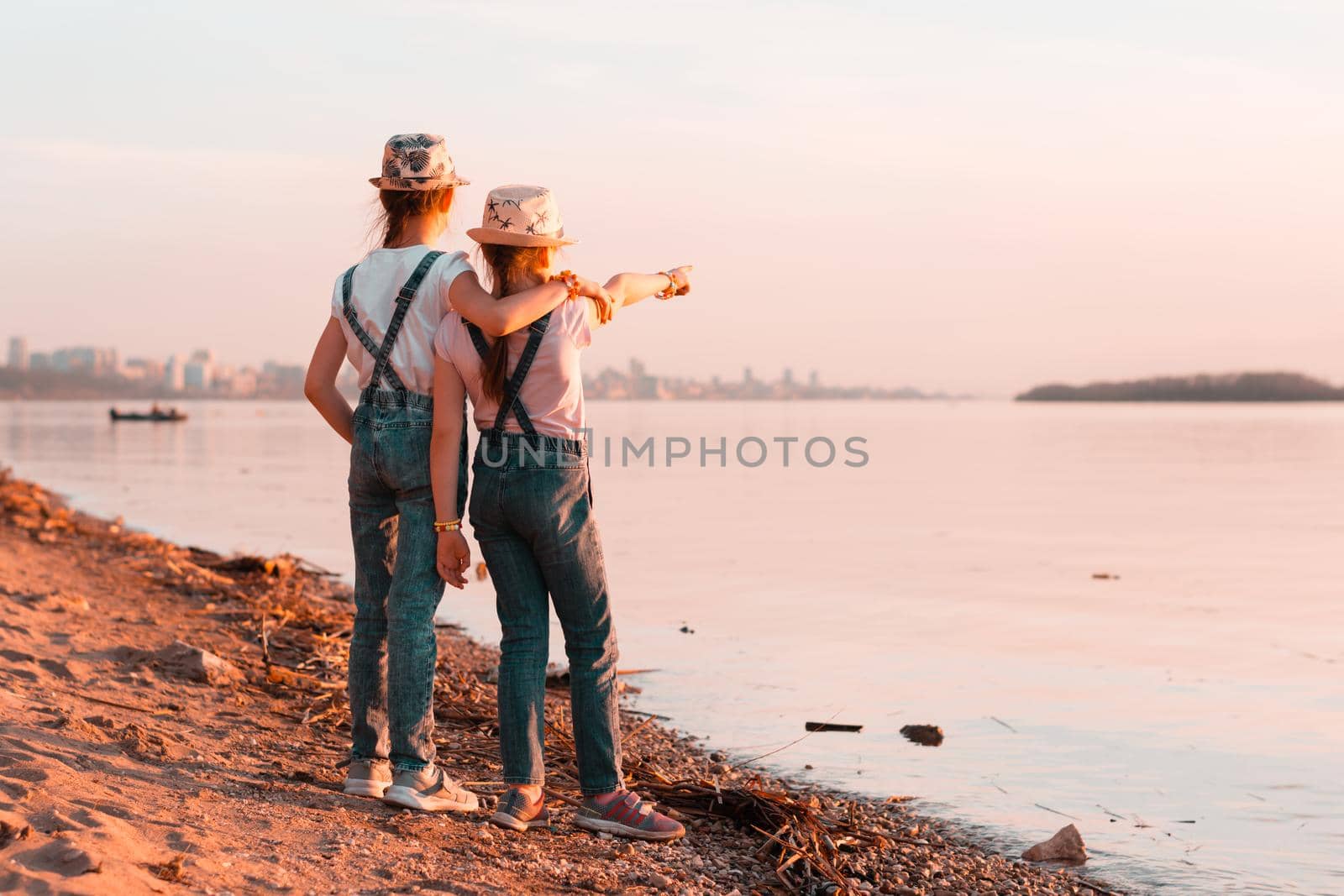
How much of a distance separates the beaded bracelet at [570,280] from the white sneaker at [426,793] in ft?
5.48

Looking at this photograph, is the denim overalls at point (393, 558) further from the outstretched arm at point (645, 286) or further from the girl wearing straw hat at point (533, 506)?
the outstretched arm at point (645, 286)

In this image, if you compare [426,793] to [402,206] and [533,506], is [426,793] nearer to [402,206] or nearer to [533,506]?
[533,506]

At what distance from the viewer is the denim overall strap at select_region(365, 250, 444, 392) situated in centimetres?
386

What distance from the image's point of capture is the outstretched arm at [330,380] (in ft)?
13.3

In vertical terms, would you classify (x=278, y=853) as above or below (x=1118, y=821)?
above

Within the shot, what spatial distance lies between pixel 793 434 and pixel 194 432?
93.7 ft

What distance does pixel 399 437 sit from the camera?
12.7 ft

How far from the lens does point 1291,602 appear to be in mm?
10750

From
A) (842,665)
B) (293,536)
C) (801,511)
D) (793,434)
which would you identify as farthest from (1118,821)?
(793,434)

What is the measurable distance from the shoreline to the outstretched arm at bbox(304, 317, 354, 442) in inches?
50.4

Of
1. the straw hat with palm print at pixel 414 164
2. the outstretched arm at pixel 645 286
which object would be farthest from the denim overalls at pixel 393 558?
the outstretched arm at pixel 645 286

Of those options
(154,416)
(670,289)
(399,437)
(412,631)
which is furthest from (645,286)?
(154,416)

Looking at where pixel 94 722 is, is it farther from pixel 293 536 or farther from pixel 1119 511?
pixel 1119 511

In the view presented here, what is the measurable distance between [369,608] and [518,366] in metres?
1.06
